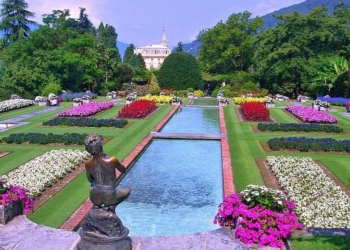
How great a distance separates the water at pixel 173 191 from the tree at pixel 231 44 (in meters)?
43.1

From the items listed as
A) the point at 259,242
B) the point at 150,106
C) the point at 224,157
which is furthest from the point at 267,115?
the point at 259,242

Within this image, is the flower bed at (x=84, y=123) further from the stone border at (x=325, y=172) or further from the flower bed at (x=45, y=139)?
the stone border at (x=325, y=172)

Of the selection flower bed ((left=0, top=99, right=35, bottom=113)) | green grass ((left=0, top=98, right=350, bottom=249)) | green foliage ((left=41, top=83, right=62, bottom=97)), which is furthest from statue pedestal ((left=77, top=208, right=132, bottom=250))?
green foliage ((left=41, top=83, right=62, bottom=97))

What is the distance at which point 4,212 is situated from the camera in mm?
7797

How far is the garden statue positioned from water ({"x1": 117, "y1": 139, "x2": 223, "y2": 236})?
2.29 metres

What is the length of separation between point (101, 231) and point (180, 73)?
152ft

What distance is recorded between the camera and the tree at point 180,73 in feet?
171

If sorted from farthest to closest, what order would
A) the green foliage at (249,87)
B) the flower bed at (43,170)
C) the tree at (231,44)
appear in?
the tree at (231,44)
the green foliage at (249,87)
the flower bed at (43,170)

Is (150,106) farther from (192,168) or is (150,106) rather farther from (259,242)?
(259,242)

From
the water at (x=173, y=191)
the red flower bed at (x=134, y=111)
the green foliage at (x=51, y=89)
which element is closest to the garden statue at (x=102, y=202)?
the water at (x=173, y=191)

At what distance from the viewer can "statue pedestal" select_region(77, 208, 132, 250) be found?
6488mm

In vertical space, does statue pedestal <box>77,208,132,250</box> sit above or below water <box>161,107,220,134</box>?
above

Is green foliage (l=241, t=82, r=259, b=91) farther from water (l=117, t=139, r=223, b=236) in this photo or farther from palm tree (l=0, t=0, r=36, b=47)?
water (l=117, t=139, r=223, b=236)

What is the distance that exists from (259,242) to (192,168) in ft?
23.4
